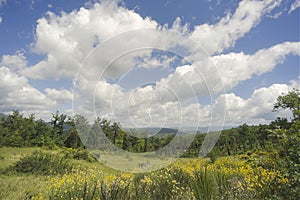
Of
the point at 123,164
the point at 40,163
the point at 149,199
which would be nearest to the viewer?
the point at 149,199

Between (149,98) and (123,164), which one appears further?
(123,164)

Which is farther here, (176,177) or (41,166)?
(41,166)

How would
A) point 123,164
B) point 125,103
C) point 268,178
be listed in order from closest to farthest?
point 268,178 → point 125,103 → point 123,164

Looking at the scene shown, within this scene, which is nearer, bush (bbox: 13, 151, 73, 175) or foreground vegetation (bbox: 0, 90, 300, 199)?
foreground vegetation (bbox: 0, 90, 300, 199)

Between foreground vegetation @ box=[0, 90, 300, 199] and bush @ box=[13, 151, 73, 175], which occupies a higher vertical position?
foreground vegetation @ box=[0, 90, 300, 199]

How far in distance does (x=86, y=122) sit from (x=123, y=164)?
141 cm

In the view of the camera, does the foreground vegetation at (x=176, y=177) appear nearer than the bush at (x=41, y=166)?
Yes

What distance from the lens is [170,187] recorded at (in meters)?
4.87

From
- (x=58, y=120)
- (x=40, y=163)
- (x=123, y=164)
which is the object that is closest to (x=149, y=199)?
(x=123, y=164)

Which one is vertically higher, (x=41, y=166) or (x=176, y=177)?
(x=176, y=177)

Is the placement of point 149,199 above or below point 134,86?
below

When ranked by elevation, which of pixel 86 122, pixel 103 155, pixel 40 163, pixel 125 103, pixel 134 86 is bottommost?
pixel 40 163

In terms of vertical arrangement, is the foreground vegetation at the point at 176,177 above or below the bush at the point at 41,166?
above

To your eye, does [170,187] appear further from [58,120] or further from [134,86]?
[58,120]
